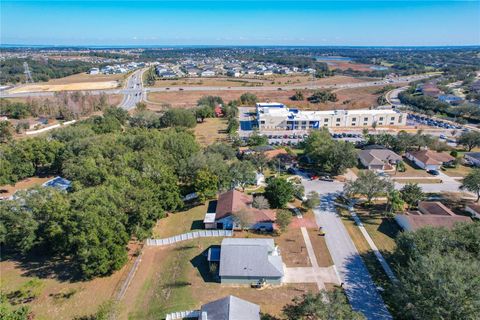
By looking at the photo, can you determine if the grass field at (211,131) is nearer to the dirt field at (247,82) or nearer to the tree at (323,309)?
the tree at (323,309)

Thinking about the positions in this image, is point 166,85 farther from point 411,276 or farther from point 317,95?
point 411,276

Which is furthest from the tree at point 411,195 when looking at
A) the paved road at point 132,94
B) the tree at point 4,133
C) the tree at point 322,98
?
the paved road at point 132,94

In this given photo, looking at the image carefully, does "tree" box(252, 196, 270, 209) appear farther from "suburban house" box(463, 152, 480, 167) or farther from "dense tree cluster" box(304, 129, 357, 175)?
"suburban house" box(463, 152, 480, 167)

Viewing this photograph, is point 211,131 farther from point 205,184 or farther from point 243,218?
point 243,218

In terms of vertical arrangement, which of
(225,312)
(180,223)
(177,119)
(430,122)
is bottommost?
(180,223)

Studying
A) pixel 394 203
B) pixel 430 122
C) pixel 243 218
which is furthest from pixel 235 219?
pixel 430 122

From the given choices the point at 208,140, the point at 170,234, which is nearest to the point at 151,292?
the point at 170,234
